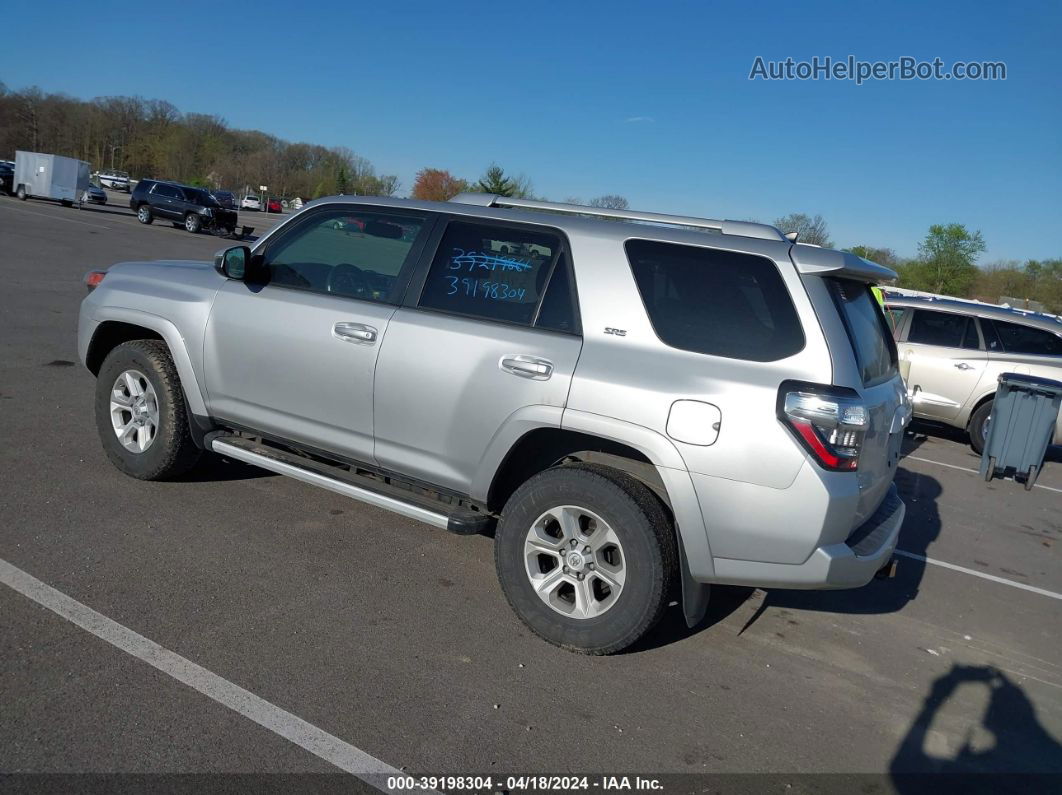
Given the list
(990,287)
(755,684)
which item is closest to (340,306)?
(755,684)

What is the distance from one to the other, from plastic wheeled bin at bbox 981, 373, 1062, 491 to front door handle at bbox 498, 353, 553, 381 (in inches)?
273

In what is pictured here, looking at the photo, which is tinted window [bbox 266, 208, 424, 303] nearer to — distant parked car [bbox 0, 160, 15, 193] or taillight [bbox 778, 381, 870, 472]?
taillight [bbox 778, 381, 870, 472]

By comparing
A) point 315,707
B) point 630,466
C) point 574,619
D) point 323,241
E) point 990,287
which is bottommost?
point 315,707

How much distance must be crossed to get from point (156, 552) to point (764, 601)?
10.9ft

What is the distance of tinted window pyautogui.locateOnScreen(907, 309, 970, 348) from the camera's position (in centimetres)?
1081

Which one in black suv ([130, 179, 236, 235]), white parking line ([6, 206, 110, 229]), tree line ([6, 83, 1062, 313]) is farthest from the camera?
tree line ([6, 83, 1062, 313])

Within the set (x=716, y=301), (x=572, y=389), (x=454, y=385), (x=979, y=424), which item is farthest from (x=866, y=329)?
(x=979, y=424)

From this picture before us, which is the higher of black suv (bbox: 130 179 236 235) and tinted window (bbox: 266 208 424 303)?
black suv (bbox: 130 179 236 235)

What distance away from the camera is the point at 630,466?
13.0 ft

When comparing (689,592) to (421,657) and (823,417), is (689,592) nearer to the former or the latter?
(823,417)

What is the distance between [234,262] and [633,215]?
2.33 m

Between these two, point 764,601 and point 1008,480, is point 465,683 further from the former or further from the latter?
point 1008,480

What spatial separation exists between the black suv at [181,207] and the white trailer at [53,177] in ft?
20.6

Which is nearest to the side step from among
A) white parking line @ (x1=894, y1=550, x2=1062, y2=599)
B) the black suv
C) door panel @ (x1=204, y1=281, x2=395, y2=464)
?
door panel @ (x1=204, y1=281, x2=395, y2=464)
